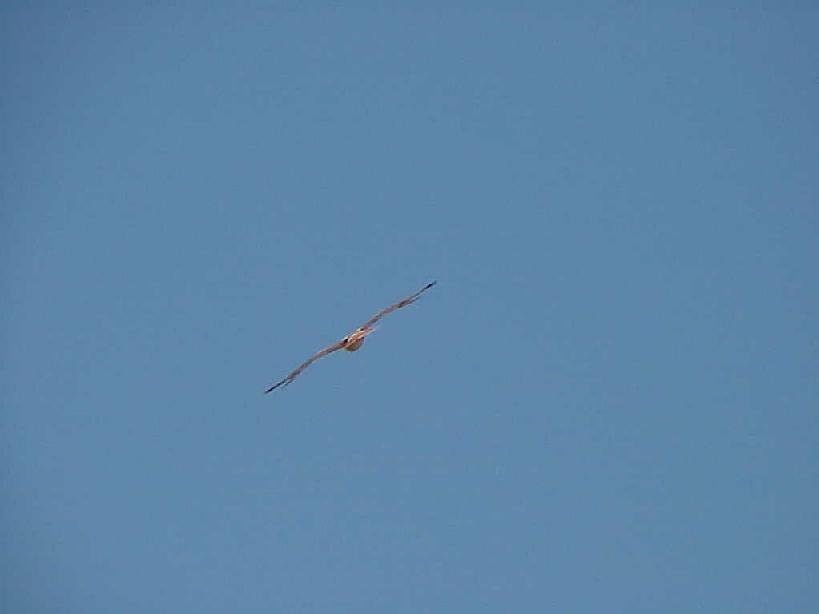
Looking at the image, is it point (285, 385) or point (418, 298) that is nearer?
point (418, 298)

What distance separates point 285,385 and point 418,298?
361 cm

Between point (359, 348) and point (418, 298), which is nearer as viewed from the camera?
point (418, 298)

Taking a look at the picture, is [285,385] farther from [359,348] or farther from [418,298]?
[418,298]

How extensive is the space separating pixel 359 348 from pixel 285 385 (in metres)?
1.64

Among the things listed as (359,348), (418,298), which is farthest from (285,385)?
(418,298)

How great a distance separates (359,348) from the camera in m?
21.1

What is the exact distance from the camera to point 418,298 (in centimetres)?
1795

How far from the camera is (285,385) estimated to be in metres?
20.2

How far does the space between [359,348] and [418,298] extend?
342cm
